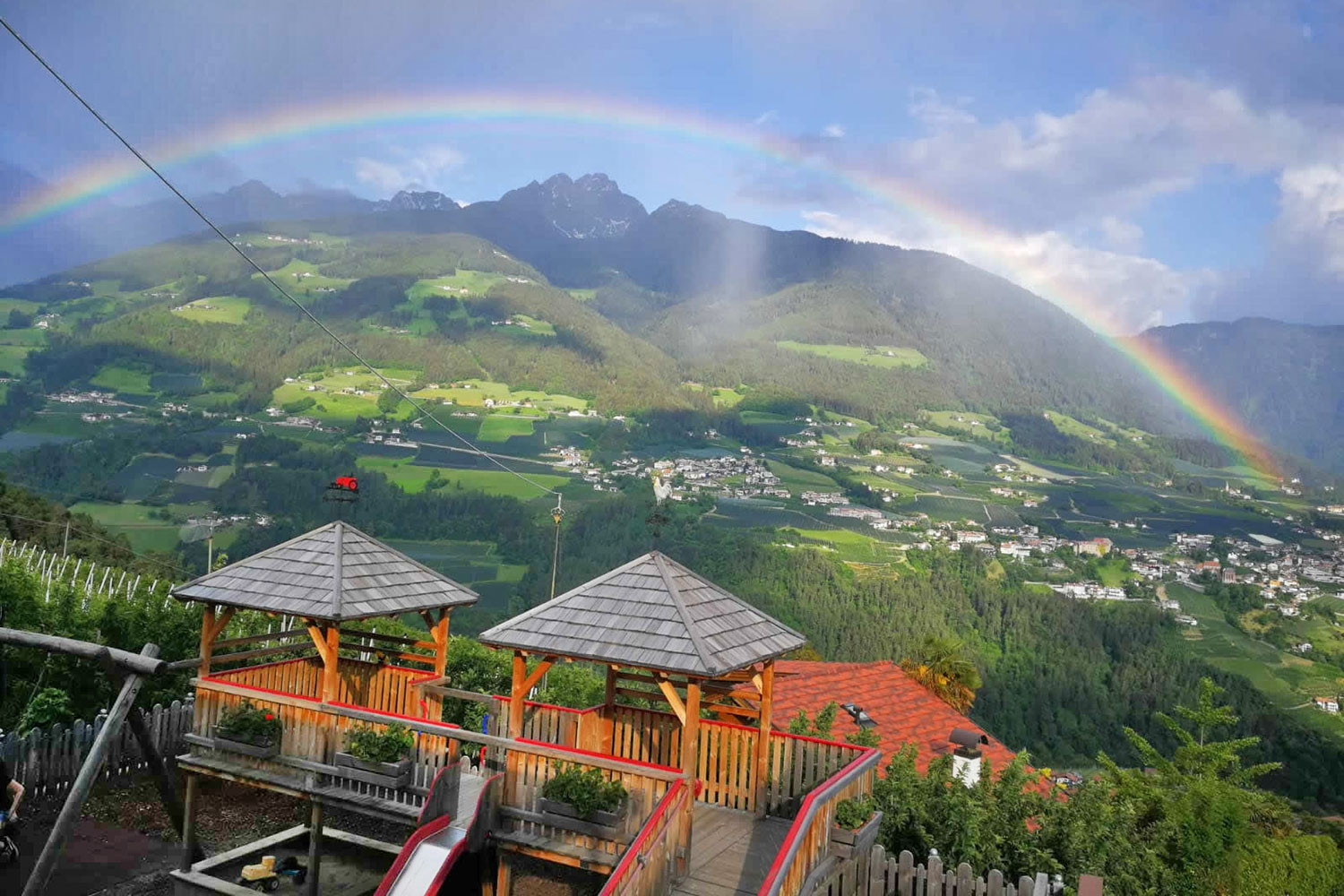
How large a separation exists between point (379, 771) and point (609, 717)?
2675 mm

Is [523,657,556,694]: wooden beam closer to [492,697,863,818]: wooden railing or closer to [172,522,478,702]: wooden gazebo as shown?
[492,697,863,818]: wooden railing

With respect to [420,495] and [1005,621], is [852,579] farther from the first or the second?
[420,495]

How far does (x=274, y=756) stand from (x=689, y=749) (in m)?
5.69

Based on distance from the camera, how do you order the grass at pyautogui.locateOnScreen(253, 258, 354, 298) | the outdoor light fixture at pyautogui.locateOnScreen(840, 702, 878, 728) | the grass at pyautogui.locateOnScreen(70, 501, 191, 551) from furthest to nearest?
1. the grass at pyautogui.locateOnScreen(253, 258, 354, 298)
2. the grass at pyautogui.locateOnScreen(70, 501, 191, 551)
3. the outdoor light fixture at pyautogui.locateOnScreen(840, 702, 878, 728)

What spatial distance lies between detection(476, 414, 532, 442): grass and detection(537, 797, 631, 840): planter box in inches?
4867

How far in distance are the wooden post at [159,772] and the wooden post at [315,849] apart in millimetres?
1818

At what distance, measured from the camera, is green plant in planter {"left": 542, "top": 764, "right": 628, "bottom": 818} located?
28.6 feet

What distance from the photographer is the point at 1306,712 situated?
87.9 m

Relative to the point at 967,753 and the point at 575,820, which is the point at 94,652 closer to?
the point at 575,820

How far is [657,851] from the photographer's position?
7777 millimetres

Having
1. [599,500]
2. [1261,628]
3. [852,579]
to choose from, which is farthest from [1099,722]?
[599,500]

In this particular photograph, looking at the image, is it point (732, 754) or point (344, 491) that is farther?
point (344, 491)

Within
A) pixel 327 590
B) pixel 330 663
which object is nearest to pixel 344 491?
pixel 327 590

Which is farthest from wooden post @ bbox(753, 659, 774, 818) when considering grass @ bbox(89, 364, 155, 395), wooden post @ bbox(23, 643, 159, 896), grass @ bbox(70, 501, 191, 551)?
grass @ bbox(89, 364, 155, 395)
